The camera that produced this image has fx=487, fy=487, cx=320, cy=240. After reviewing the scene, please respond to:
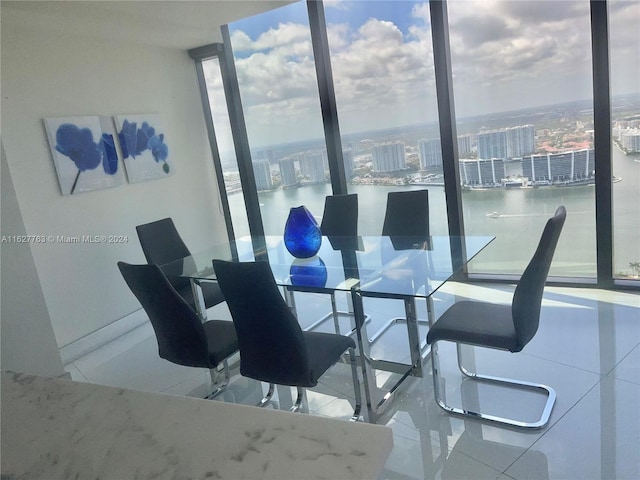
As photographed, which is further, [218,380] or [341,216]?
[341,216]

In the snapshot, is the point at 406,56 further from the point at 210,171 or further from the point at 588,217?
the point at 210,171

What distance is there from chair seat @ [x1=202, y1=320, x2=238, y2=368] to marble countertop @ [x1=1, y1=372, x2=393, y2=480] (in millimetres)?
1530

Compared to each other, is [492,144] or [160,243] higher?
[492,144]

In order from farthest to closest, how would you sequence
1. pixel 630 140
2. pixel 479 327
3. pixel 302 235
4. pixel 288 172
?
pixel 288 172 < pixel 630 140 < pixel 302 235 < pixel 479 327

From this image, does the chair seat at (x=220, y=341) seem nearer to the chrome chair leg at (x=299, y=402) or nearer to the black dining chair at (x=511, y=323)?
the chrome chair leg at (x=299, y=402)

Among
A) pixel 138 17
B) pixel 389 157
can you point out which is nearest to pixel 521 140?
pixel 389 157

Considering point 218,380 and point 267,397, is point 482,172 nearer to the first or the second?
point 267,397

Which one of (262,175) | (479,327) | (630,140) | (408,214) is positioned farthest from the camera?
(262,175)

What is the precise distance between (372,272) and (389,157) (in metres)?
2.07

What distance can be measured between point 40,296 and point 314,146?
3.16m

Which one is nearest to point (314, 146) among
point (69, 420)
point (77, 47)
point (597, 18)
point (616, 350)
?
point (77, 47)

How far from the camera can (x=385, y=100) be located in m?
4.38

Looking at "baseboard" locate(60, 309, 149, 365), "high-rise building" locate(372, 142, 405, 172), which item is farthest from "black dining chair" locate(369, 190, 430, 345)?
"baseboard" locate(60, 309, 149, 365)

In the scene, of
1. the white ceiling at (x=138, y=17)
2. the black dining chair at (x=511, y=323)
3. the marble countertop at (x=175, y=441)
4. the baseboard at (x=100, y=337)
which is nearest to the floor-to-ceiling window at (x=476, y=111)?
the white ceiling at (x=138, y=17)
